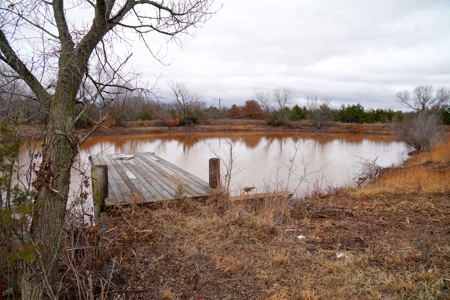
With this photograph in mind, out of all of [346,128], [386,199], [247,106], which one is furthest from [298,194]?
[247,106]

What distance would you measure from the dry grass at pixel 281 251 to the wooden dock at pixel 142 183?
0.37 meters

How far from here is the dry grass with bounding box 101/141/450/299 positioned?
2.89 metres

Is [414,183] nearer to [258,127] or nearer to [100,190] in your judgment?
[100,190]

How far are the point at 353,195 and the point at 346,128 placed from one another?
3076cm

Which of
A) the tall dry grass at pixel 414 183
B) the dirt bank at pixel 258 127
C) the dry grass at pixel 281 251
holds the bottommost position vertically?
the tall dry grass at pixel 414 183

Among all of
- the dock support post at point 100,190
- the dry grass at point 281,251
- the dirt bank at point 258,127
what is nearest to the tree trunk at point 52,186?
the dry grass at point 281,251

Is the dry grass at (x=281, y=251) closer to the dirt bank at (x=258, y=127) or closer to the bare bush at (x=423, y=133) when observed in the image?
the bare bush at (x=423, y=133)

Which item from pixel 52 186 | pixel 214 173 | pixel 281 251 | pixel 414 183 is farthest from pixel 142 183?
pixel 414 183

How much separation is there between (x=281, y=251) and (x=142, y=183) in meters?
4.00

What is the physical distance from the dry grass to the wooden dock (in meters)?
0.37

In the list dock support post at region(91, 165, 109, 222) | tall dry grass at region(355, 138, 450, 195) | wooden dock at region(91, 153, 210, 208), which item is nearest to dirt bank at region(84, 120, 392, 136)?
wooden dock at region(91, 153, 210, 208)

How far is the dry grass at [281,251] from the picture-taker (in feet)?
9.48

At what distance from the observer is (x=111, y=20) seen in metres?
2.55

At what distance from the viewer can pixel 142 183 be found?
6.80 meters
